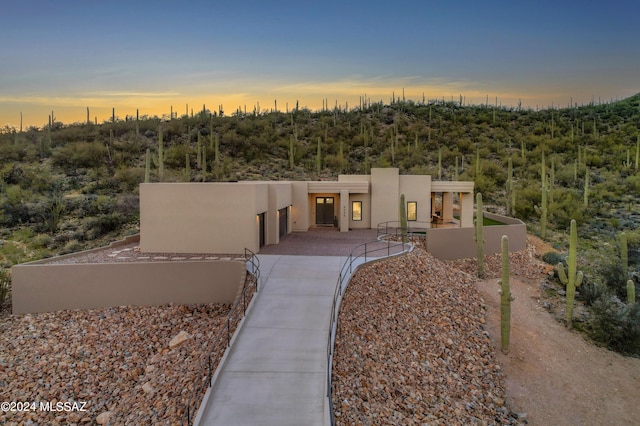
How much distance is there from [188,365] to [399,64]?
104ft

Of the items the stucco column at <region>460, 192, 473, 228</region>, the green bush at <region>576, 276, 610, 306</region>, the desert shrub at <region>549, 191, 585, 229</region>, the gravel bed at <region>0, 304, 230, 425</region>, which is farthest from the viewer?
the desert shrub at <region>549, 191, 585, 229</region>

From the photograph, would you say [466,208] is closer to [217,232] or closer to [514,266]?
[514,266]

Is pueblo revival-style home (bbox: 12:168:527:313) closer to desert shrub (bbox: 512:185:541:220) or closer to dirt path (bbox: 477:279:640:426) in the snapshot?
desert shrub (bbox: 512:185:541:220)

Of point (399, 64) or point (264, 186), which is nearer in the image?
point (264, 186)

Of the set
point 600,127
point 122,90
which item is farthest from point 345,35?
point 600,127

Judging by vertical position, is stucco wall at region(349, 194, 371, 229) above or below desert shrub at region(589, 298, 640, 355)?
above

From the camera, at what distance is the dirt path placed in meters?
10.3

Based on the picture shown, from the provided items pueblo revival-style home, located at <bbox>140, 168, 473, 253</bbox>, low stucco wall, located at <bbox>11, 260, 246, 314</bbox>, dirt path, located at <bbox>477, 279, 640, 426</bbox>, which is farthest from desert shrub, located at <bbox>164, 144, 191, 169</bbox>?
dirt path, located at <bbox>477, 279, 640, 426</bbox>

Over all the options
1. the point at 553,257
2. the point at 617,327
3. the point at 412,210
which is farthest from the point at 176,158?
the point at 617,327

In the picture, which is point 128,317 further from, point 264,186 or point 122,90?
point 122,90

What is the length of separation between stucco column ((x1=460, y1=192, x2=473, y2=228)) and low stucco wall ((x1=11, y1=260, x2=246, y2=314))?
17434mm

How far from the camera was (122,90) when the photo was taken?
29.5 metres

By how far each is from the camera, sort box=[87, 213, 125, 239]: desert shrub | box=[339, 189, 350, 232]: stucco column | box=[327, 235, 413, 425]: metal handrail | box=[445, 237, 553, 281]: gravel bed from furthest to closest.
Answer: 1. box=[87, 213, 125, 239]: desert shrub
2. box=[339, 189, 350, 232]: stucco column
3. box=[445, 237, 553, 281]: gravel bed
4. box=[327, 235, 413, 425]: metal handrail

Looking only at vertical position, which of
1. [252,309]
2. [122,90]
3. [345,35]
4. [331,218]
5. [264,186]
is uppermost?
[345,35]
